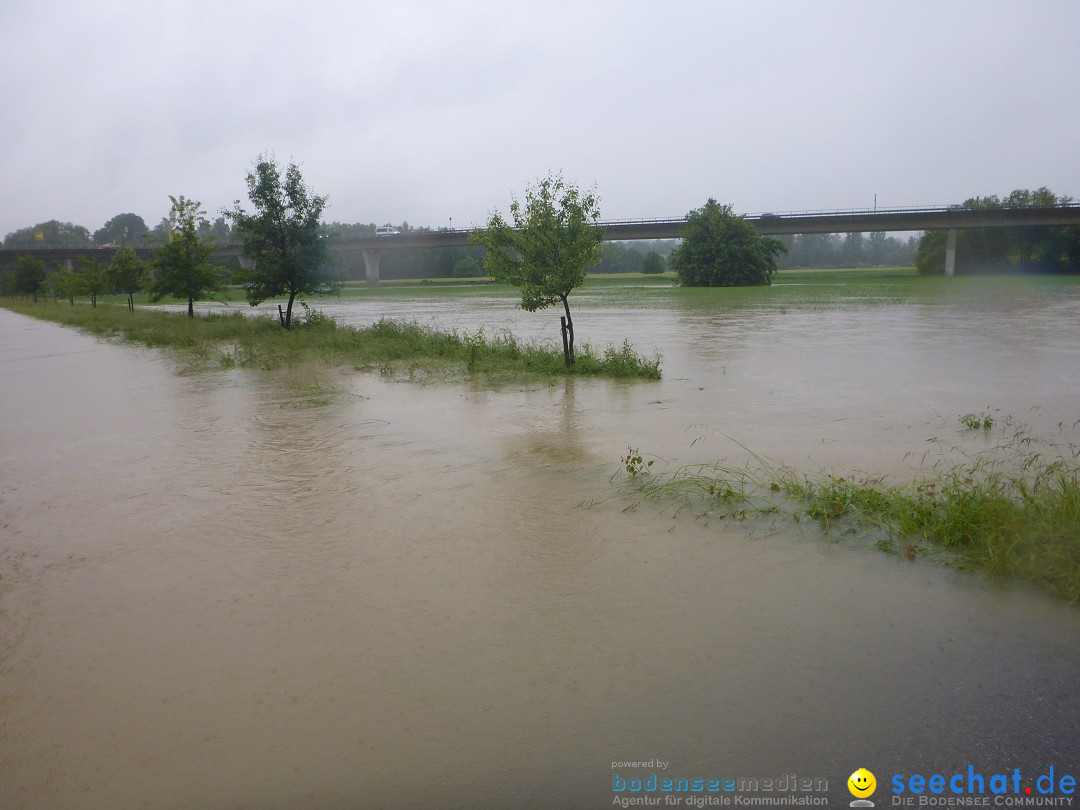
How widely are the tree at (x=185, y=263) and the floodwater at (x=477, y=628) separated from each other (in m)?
28.7

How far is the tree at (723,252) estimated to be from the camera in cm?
6912

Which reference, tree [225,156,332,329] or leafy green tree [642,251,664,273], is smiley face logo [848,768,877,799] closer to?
tree [225,156,332,329]

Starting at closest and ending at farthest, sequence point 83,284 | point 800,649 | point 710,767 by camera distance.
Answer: point 710,767, point 800,649, point 83,284

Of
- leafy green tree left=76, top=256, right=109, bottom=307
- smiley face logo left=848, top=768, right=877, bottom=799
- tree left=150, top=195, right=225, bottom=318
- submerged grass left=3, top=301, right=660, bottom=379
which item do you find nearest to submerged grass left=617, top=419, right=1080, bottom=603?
smiley face logo left=848, top=768, right=877, bottom=799

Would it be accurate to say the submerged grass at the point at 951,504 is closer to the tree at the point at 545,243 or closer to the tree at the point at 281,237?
the tree at the point at 545,243

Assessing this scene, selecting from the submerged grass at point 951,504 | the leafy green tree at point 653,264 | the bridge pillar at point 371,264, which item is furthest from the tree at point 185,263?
the leafy green tree at point 653,264

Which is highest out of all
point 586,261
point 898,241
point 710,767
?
point 898,241

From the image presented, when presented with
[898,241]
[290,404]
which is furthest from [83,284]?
[898,241]

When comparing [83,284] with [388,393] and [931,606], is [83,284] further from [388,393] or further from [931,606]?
[931,606]

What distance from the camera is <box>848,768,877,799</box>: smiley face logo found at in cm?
379

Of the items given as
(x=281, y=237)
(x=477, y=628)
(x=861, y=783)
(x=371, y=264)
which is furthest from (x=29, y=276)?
(x=861, y=783)

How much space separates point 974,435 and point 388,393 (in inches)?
418

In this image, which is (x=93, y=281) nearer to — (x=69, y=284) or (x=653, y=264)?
(x=69, y=284)

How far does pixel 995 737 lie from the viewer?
13.6 ft
